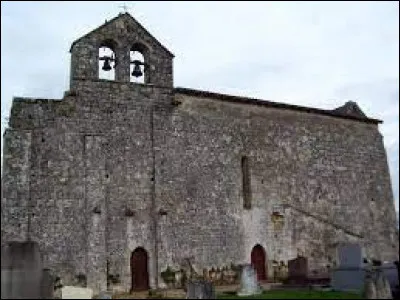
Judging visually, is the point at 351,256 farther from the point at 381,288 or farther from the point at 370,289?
the point at 370,289

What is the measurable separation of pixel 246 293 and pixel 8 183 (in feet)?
26.4

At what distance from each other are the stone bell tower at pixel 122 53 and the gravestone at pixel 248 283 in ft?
26.9

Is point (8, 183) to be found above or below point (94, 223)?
above

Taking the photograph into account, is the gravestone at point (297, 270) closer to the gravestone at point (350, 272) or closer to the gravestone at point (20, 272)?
the gravestone at point (350, 272)

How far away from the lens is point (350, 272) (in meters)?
14.5

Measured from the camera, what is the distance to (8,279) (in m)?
10.3

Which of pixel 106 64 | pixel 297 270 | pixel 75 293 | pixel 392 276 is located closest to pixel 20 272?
pixel 75 293

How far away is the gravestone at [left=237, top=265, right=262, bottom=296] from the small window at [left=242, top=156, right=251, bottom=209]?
591cm

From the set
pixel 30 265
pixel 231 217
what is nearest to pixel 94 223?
pixel 231 217

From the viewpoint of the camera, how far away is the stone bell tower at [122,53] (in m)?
19.0

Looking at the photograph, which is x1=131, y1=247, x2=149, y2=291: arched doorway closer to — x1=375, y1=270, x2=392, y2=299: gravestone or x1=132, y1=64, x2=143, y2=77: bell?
x1=132, y1=64, x2=143, y2=77: bell

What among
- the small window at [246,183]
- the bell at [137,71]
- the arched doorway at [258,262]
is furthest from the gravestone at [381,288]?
the bell at [137,71]

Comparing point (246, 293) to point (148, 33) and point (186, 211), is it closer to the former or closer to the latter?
point (186, 211)

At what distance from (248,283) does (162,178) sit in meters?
5.74
